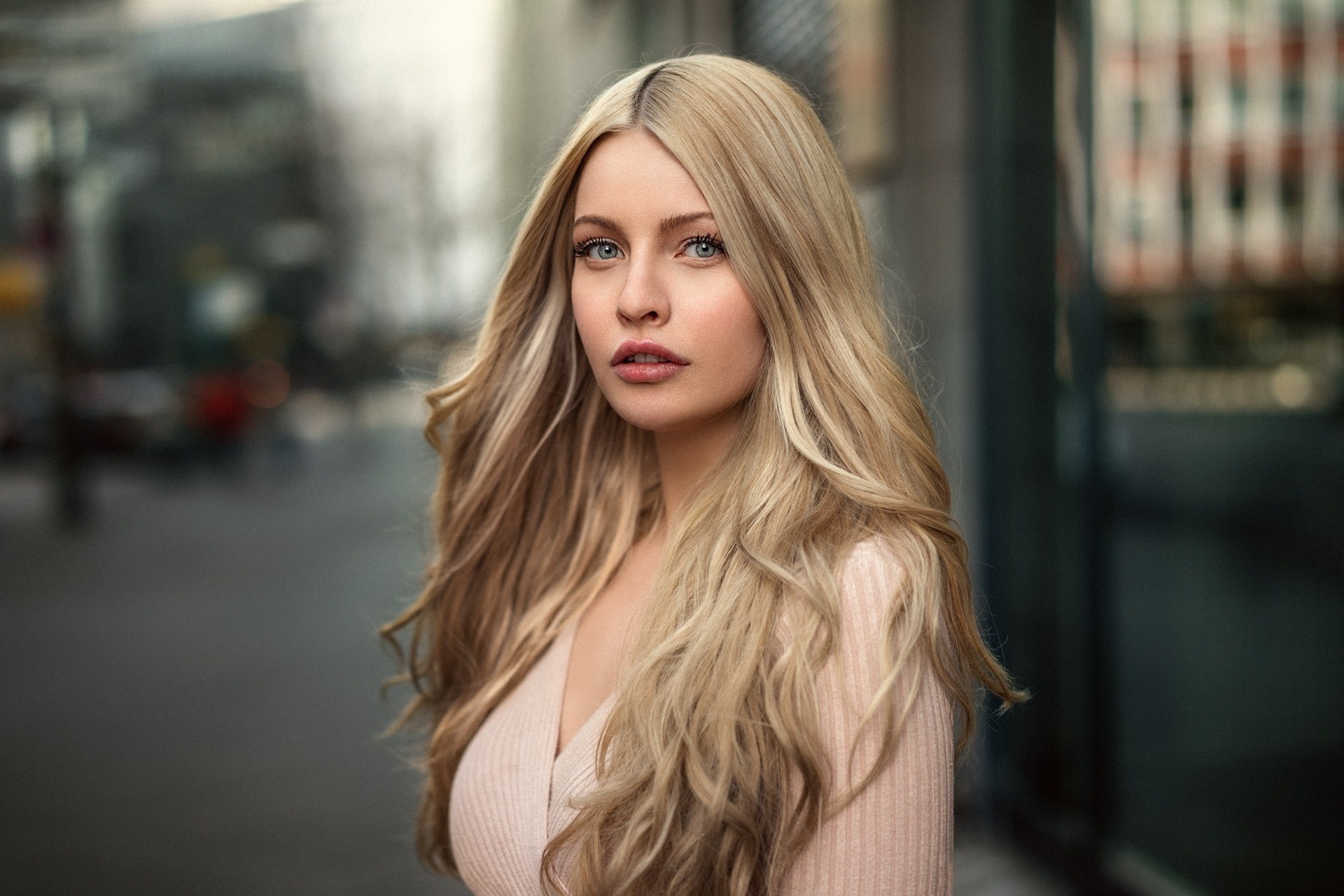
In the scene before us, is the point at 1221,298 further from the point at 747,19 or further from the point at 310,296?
the point at 310,296

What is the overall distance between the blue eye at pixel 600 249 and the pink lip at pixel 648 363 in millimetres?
121

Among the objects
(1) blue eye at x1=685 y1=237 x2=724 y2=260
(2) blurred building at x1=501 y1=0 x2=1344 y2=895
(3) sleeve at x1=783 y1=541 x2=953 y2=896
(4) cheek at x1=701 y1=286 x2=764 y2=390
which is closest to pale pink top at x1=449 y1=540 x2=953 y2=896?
(3) sleeve at x1=783 y1=541 x2=953 y2=896

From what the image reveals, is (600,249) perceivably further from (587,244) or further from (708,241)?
(708,241)

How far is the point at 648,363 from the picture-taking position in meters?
1.34

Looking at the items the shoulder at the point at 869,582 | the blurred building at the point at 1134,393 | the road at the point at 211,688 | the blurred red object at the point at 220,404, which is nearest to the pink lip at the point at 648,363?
the shoulder at the point at 869,582

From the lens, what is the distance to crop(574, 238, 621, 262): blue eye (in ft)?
4.54

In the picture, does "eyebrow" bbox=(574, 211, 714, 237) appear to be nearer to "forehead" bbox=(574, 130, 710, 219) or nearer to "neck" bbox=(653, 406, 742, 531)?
"forehead" bbox=(574, 130, 710, 219)

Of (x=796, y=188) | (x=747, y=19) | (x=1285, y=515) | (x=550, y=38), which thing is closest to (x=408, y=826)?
(x=1285, y=515)

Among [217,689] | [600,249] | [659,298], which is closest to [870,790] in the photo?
[659,298]

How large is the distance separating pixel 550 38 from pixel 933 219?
7348mm

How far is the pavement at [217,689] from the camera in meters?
3.85

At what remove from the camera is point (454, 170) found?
8.81 metres

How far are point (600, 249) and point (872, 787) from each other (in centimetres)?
A: 70

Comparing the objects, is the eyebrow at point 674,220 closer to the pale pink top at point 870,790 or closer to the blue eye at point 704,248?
the blue eye at point 704,248
